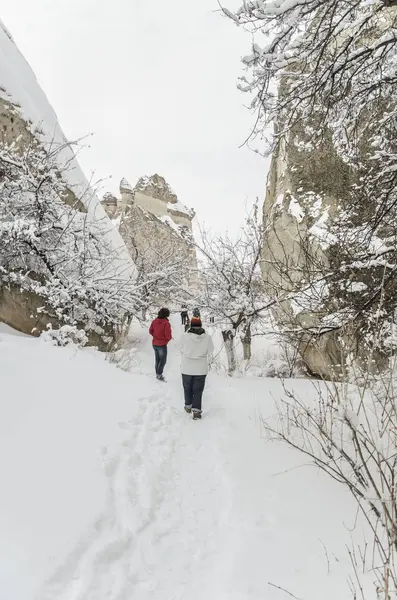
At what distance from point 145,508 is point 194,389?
2.77 meters

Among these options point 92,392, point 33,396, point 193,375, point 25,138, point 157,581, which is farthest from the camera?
point 25,138

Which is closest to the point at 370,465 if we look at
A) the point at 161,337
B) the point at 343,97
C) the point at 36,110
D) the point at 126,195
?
the point at 343,97

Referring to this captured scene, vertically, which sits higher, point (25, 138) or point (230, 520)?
point (25, 138)

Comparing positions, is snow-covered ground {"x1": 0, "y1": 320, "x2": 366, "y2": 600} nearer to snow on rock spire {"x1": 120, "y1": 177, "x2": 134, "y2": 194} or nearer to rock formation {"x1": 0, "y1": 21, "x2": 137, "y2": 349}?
rock formation {"x1": 0, "y1": 21, "x2": 137, "y2": 349}

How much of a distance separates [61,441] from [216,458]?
167 cm

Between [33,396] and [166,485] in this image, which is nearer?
[166,485]

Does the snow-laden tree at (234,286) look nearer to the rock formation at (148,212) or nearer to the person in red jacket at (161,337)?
the person in red jacket at (161,337)

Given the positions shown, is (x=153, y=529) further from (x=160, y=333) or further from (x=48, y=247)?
(x=48, y=247)

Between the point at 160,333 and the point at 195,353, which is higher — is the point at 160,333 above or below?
above

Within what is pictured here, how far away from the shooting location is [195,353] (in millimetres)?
5512

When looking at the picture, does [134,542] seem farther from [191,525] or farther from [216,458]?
[216,458]

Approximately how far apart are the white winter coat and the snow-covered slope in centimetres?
483

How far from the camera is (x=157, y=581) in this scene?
2.01m

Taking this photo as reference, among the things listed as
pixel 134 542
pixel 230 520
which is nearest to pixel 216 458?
pixel 230 520
